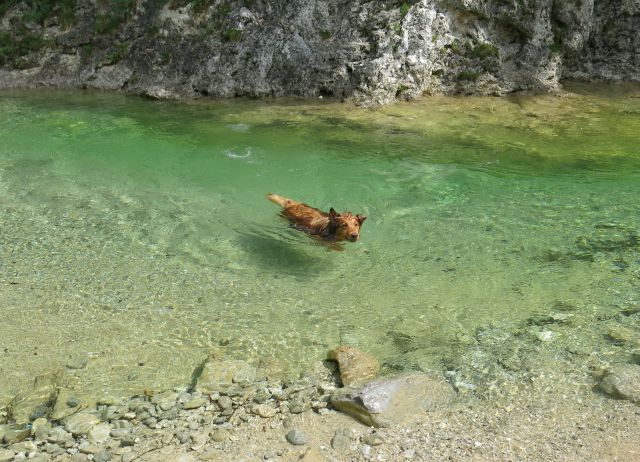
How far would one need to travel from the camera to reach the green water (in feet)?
19.9

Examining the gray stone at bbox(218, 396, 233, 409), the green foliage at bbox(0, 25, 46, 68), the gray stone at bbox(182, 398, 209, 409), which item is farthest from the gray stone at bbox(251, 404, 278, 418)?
the green foliage at bbox(0, 25, 46, 68)

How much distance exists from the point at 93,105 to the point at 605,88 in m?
15.6

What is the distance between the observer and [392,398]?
4.88 meters

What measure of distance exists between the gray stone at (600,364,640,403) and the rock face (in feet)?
39.7

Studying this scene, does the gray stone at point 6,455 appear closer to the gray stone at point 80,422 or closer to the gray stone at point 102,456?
the gray stone at point 80,422

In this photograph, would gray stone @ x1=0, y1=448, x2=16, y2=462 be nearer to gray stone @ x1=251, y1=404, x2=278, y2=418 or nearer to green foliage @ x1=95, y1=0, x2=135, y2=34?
gray stone @ x1=251, y1=404, x2=278, y2=418

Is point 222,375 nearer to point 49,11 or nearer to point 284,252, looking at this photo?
point 284,252

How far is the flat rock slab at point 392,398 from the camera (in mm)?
4703

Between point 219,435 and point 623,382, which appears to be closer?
point 219,435

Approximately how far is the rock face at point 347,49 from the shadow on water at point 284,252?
879cm

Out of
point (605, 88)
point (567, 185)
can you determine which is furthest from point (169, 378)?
point (605, 88)

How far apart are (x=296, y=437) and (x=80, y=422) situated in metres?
1.94

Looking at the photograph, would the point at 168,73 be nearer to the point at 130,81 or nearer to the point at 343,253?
the point at 130,81

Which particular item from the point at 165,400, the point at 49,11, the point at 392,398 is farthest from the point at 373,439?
the point at 49,11
